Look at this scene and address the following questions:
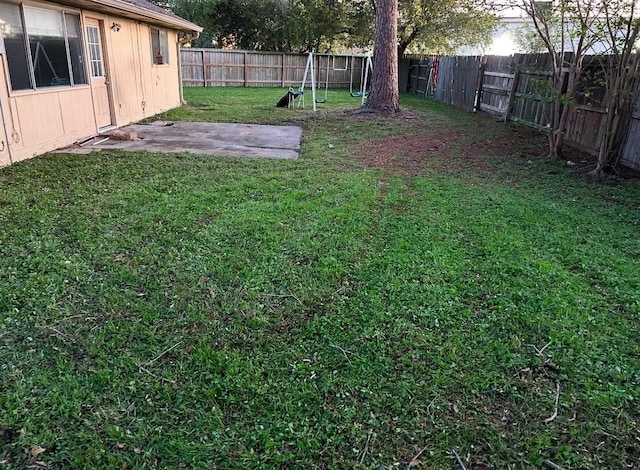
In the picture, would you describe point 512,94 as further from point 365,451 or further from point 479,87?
point 365,451

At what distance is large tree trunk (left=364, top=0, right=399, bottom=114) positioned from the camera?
1145cm

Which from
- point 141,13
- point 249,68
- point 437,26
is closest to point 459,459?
point 141,13

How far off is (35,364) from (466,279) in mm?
2729

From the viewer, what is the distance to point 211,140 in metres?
8.23

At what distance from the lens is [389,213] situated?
4.62 meters

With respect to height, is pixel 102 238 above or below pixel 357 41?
below

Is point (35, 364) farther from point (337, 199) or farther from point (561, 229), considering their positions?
point (561, 229)

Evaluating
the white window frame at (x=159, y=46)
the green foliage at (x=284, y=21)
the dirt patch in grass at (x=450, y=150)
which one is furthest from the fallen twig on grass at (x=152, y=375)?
the green foliage at (x=284, y=21)

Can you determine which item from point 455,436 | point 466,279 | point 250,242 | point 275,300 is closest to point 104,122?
point 250,242

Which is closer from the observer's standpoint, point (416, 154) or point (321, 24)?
point (416, 154)

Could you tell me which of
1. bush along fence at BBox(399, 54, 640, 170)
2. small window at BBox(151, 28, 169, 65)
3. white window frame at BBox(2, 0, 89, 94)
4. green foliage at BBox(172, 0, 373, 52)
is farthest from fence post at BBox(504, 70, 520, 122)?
green foliage at BBox(172, 0, 373, 52)

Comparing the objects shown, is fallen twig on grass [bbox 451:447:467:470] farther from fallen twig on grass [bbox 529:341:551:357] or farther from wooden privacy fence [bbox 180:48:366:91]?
wooden privacy fence [bbox 180:48:366:91]

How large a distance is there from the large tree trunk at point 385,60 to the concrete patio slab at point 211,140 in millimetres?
3071

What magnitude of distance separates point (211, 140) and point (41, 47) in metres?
2.84
